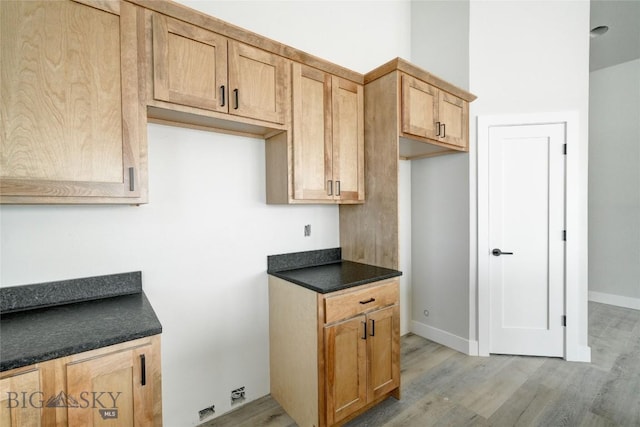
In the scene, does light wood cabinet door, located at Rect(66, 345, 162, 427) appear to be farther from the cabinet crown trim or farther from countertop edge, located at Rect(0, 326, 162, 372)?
the cabinet crown trim

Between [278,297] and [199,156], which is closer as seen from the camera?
[199,156]

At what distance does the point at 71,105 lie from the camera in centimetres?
132

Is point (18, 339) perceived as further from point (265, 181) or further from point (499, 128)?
point (499, 128)

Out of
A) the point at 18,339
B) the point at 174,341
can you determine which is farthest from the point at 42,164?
the point at 174,341

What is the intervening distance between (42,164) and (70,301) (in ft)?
2.44

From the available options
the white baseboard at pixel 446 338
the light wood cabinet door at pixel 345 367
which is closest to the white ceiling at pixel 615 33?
the white baseboard at pixel 446 338

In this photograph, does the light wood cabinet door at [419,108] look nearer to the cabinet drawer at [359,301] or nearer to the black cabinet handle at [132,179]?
the cabinet drawer at [359,301]

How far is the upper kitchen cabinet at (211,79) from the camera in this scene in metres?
1.55

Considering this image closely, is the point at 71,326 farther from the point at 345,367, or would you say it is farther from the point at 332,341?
the point at 345,367

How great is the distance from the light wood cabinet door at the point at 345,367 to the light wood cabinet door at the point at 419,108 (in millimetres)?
1477

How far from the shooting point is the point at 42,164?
1.26 metres

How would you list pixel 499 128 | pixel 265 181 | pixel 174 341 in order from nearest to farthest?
pixel 174 341 < pixel 265 181 < pixel 499 128

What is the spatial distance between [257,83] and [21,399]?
1749mm

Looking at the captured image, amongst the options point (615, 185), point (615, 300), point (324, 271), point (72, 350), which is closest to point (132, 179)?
point (72, 350)
